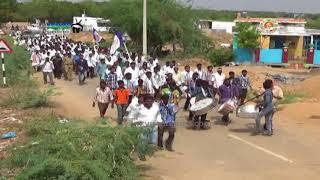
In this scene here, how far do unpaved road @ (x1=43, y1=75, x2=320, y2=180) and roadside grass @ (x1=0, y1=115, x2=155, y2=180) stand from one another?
3.70 feet

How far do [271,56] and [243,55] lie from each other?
2414mm

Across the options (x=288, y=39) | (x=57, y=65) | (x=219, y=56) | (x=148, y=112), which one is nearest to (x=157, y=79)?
(x=148, y=112)

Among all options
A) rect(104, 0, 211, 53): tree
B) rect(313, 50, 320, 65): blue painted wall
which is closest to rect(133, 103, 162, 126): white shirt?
rect(104, 0, 211, 53): tree

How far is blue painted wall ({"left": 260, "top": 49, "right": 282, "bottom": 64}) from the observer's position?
4912 centimetres

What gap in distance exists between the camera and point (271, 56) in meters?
49.3

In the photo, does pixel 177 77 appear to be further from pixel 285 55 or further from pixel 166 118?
pixel 285 55

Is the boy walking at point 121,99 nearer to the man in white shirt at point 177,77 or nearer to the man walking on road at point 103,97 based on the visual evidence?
the man walking on road at point 103,97

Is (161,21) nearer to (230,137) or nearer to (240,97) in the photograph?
(240,97)

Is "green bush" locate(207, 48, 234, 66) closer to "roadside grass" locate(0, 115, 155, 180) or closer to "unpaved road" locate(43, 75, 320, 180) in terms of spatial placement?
"unpaved road" locate(43, 75, 320, 180)

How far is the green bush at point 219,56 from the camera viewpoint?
46656 millimetres

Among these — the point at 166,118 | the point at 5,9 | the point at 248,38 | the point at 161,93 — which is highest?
the point at 5,9

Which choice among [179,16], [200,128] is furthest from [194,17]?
[200,128]

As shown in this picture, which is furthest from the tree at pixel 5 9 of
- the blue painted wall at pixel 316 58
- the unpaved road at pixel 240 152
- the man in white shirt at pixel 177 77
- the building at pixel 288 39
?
the unpaved road at pixel 240 152

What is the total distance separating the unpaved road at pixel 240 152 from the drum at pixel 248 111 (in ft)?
1.56
